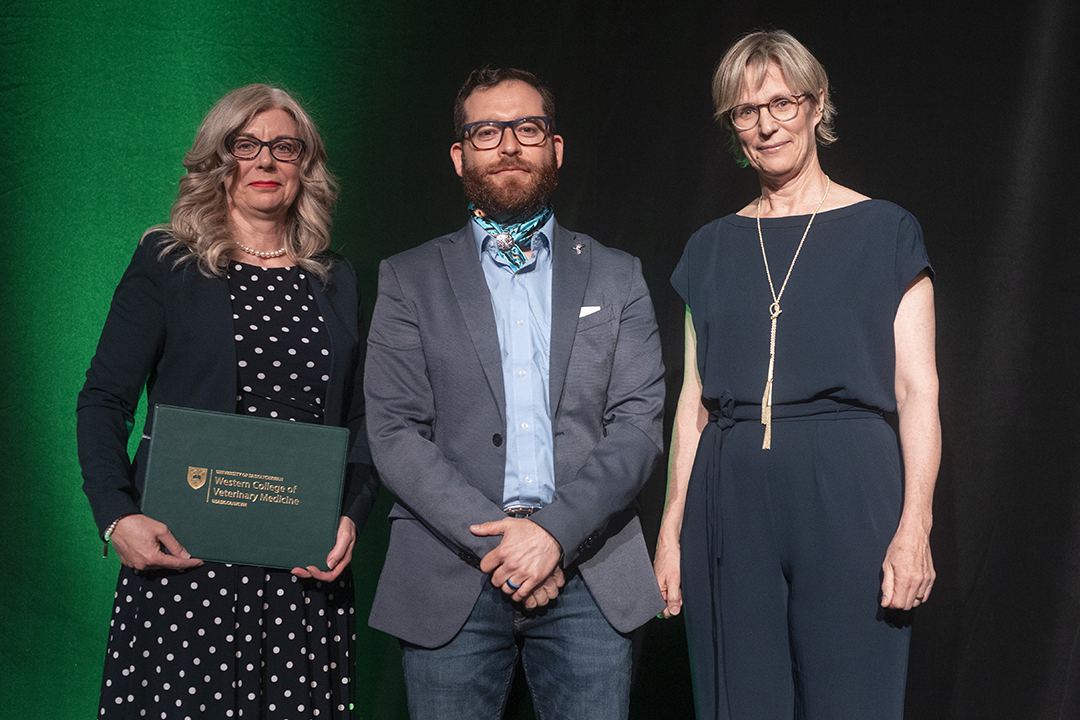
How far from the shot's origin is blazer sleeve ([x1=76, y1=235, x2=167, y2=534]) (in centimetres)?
207

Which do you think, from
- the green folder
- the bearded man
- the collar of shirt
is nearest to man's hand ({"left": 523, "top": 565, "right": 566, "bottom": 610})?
the bearded man

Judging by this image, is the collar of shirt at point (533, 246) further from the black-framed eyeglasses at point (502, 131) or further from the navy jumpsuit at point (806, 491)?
the navy jumpsuit at point (806, 491)

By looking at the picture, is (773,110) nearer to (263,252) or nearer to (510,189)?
(510,189)

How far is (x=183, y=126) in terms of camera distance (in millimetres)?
3104

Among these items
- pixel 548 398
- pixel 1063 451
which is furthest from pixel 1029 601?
pixel 548 398

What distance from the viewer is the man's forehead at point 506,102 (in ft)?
7.26

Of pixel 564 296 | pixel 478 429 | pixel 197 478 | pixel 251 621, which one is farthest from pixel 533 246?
pixel 251 621

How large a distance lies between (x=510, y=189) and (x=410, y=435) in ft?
2.00

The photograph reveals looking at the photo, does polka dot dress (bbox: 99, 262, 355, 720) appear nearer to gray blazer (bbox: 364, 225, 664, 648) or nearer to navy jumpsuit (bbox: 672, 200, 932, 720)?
gray blazer (bbox: 364, 225, 664, 648)

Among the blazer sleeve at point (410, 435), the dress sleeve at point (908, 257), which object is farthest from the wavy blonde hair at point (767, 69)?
the blazer sleeve at point (410, 435)

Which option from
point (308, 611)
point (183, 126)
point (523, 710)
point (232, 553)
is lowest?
point (523, 710)

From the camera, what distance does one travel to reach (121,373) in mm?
2135

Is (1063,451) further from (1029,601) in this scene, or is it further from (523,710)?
(523,710)

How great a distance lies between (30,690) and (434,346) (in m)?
1.89
